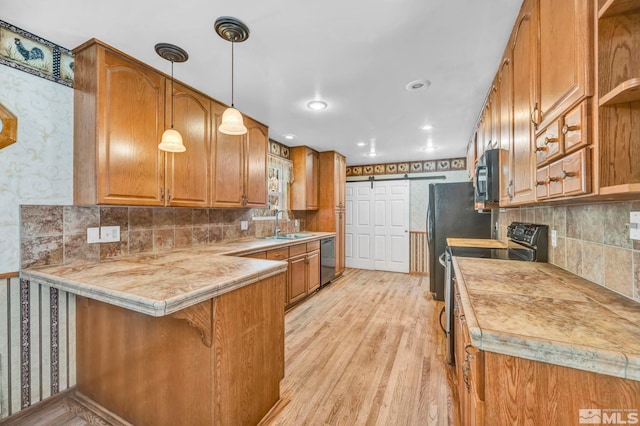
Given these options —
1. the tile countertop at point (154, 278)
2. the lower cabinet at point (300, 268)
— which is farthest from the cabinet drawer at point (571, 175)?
the lower cabinet at point (300, 268)

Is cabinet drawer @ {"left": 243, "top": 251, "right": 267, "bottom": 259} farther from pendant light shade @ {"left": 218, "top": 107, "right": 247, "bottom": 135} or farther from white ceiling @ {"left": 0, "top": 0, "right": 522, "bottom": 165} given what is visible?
white ceiling @ {"left": 0, "top": 0, "right": 522, "bottom": 165}

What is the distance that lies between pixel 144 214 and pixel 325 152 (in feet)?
10.6

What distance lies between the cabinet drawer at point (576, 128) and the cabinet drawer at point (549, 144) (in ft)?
0.15

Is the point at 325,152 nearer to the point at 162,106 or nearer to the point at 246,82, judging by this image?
the point at 246,82

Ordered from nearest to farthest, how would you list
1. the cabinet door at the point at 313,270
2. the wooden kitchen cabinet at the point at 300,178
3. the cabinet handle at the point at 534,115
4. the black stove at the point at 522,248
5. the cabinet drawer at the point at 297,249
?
1. the cabinet handle at the point at 534,115
2. the black stove at the point at 522,248
3. the cabinet drawer at the point at 297,249
4. the cabinet door at the point at 313,270
5. the wooden kitchen cabinet at the point at 300,178

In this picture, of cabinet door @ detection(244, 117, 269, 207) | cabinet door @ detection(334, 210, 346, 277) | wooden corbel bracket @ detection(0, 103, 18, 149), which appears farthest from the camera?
cabinet door @ detection(334, 210, 346, 277)

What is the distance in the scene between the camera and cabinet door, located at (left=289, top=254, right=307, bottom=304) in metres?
3.40

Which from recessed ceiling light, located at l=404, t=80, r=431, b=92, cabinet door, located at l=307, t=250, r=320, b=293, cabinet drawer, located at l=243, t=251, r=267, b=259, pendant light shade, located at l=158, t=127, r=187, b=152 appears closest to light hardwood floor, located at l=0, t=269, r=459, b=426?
cabinet door, located at l=307, t=250, r=320, b=293

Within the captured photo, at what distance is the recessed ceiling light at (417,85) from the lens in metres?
2.21

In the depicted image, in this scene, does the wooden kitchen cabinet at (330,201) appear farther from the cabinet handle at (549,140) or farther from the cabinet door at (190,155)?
the cabinet handle at (549,140)

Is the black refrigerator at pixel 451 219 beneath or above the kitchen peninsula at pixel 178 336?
above

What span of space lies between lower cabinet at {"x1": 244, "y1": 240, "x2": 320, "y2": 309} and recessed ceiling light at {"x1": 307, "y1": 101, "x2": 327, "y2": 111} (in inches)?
62.3

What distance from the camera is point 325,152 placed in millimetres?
4859

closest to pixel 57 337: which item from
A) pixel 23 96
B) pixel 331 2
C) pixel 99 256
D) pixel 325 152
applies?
pixel 99 256
